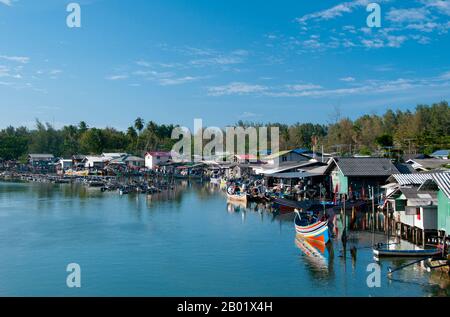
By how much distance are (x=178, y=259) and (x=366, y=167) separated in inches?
639

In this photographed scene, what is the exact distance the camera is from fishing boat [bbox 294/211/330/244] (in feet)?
62.5

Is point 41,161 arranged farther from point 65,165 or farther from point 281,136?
point 281,136

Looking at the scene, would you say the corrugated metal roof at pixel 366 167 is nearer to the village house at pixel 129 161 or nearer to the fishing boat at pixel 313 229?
the fishing boat at pixel 313 229

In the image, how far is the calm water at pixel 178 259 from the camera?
14234mm

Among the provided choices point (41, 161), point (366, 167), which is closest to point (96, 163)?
point (41, 161)

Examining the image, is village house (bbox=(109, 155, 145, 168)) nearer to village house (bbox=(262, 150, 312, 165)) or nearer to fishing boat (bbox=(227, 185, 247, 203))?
village house (bbox=(262, 150, 312, 165))

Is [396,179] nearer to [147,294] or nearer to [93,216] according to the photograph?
[147,294]

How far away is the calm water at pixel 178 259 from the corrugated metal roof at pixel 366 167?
233 inches

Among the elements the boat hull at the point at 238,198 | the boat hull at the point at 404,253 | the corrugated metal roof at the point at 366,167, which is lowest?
the boat hull at the point at 404,253

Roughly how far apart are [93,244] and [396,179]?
46.8 feet

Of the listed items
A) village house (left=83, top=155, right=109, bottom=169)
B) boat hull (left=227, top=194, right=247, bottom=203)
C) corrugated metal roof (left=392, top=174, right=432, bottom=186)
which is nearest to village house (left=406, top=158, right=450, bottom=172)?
corrugated metal roof (left=392, top=174, right=432, bottom=186)

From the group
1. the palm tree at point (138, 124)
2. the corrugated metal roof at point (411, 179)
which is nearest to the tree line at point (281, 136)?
the palm tree at point (138, 124)

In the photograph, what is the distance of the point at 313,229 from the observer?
1964 centimetres
